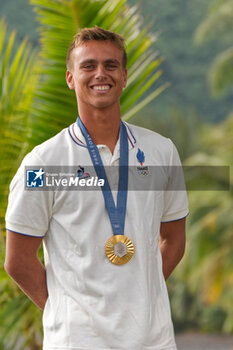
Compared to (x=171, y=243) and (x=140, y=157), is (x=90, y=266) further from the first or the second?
(x=171, y=243)

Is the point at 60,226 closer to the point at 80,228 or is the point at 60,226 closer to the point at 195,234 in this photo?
the point at 80,228

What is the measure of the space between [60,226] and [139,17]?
6.49 ft

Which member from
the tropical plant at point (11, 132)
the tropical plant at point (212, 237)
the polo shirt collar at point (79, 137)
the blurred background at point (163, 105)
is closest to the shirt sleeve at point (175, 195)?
the polo shirt collar at point (79, 137)

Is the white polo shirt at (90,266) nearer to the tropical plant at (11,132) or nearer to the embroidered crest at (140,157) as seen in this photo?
the embroidered crest at (140,157)

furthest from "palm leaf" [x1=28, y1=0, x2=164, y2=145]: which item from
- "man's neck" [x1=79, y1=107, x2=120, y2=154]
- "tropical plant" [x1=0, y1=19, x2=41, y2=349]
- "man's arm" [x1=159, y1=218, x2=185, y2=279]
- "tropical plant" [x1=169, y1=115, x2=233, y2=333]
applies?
"tropical plant" [x1=169, y1=115, x2=233, y2=333]

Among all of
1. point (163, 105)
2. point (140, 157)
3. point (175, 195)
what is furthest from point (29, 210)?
point (163, 105)

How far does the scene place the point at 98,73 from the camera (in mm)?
2336

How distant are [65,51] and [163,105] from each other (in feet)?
151

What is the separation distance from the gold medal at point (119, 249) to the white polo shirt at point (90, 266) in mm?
16

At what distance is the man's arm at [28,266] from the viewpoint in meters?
2.32

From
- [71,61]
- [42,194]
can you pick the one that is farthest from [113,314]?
[71,61]

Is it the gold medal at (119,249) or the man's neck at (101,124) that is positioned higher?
the man's neck at (101,124)

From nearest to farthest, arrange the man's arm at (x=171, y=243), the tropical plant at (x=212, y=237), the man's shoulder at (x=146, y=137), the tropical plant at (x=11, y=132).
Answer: the man's shoulder at (x=146, y=137)
the man's arm at (x=171, y=243)
the tropical plant at (x=11, y=132)
the tropical plant at (x=212, y=237)

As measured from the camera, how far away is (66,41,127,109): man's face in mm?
2346
